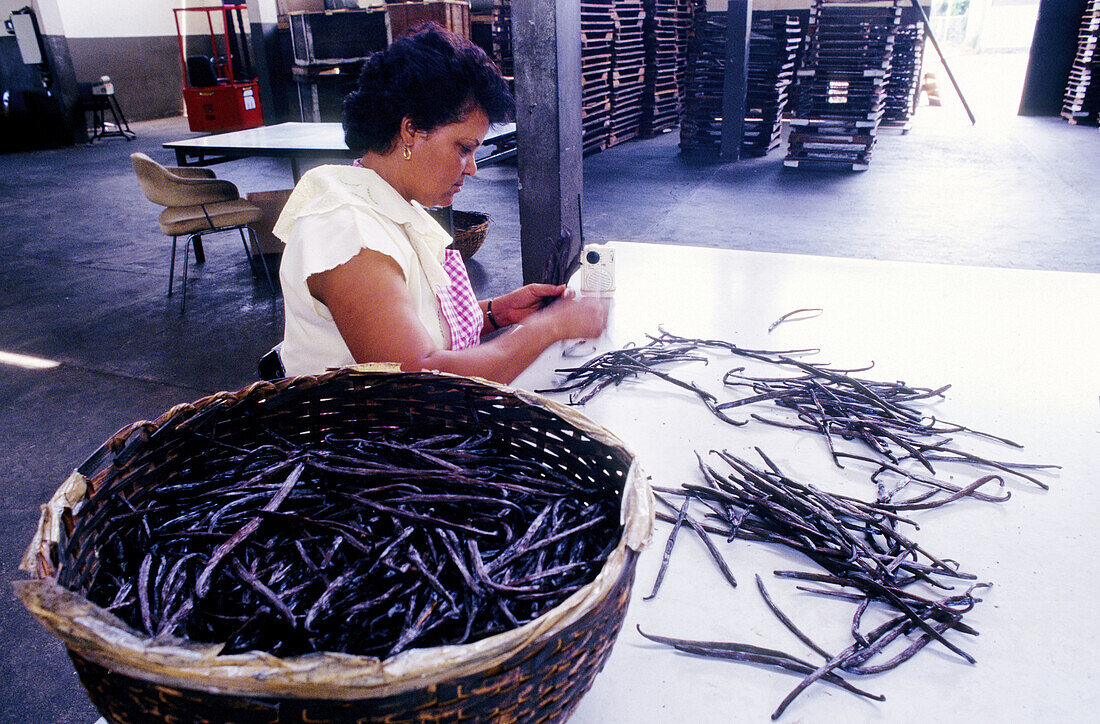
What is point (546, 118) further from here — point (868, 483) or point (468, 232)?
point (868, 483)

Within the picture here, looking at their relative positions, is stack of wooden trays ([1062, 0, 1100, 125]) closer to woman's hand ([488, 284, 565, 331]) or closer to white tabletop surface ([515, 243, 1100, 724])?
white tabletop surface ([515, 243, 1100, 724])

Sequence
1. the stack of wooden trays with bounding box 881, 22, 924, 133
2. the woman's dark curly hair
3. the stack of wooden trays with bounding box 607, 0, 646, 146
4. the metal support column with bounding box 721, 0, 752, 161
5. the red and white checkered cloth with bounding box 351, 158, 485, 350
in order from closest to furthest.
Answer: the woman's dark curly hair, the red and white checkered cloth with bounding box 351, 158, 485, 350, the metal support column with bounding box 721, 0, 752, 161, the stack of wooden trays with bounding box 607, 0, 646, 146, the stack of wooden trays with bounding box 881, 22, 924, 133

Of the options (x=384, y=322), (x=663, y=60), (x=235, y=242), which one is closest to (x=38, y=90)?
(x=235, y=242)

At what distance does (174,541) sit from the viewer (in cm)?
88

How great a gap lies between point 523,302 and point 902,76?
36.8 ft

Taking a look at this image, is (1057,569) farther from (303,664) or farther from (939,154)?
(939,154)

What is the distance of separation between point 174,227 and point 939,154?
8.86 m

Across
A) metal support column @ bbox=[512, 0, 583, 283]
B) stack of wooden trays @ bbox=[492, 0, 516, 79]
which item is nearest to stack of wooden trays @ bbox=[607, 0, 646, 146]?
stack of wooden trays @ bbox=[492, 0, 516, 79]

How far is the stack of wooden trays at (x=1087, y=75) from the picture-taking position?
1030cm

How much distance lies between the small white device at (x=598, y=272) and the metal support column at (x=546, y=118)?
1.02m

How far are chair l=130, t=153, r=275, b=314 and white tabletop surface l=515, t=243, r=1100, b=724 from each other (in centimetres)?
342

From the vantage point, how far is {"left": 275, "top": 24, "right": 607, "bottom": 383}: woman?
1349 millimetres

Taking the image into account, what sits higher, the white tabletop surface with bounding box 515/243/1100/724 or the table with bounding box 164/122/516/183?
the table with bounding box 164/122/516/183

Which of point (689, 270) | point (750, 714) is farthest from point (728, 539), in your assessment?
point (689, 270)
